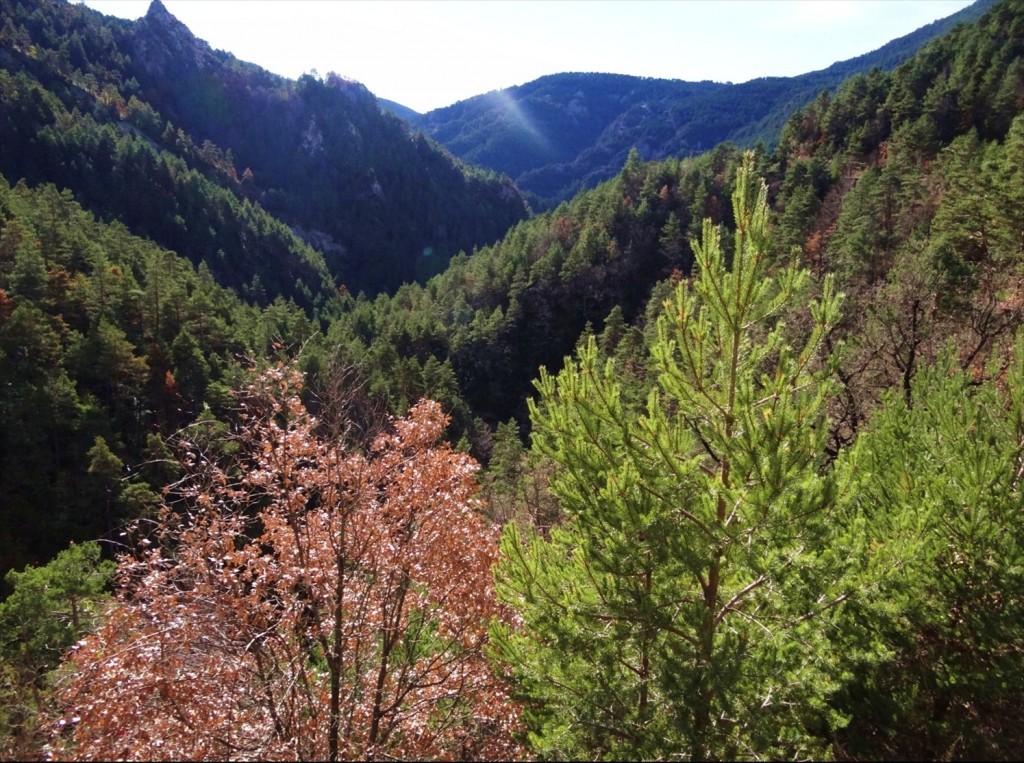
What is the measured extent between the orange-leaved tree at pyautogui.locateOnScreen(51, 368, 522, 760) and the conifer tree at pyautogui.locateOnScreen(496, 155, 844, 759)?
1784 millimetres

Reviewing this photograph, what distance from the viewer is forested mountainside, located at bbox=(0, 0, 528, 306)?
103500 millimetres

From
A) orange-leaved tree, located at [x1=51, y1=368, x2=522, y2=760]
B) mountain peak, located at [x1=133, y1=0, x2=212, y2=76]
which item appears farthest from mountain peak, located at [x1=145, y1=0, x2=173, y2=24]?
orange-leaved tree, located at [x1=51, y1=368, x2=522, y2=760]

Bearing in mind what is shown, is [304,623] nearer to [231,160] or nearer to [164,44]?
[231,160]

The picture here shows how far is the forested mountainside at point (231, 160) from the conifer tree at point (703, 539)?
104 metres

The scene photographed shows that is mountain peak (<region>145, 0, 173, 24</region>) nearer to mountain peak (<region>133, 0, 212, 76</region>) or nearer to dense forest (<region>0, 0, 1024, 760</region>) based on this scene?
mountain peak (<region>133, 0, 212, 76</region>)

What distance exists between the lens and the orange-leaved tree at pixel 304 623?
554 centimetres

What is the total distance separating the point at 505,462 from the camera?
3622 centimetres

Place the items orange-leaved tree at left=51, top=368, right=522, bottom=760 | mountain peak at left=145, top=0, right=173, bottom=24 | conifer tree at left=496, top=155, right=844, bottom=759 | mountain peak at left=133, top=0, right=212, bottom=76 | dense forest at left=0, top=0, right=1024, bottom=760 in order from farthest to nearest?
mountain peak at left=145, top=0, right=173, bottom=24, mountain peak at left=133, top=0, right=212, bottom=76, orange-leaved tree at left=51, top=368, right=522, bottom=760, dense forest at left=0, top=0, right=1024, bottom=760, conifer tree at left=496, top=155, right=844, bottom=759

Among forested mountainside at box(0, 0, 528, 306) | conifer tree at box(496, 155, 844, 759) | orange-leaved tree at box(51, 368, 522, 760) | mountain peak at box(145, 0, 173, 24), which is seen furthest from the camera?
mountain peak at box(145, 0, 173, 24)

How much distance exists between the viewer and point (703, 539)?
500 cm

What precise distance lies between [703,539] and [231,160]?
606 feet

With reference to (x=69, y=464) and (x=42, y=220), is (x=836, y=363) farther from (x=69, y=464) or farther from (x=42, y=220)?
(x=42, y=220)

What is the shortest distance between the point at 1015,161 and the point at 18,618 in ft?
135

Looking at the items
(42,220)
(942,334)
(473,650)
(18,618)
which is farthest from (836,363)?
(42,220)
